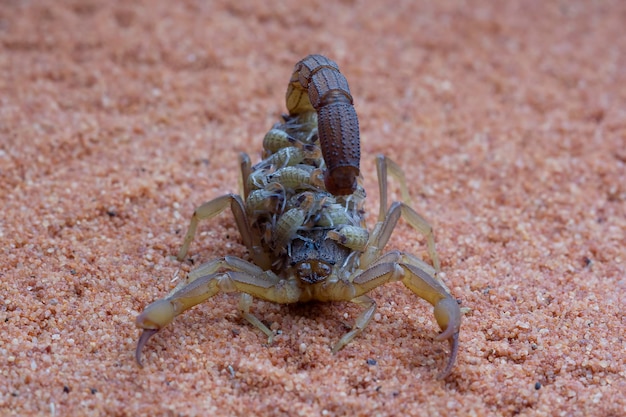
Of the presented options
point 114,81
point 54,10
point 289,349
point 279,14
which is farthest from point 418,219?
point 54,10

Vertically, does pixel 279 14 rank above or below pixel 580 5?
below

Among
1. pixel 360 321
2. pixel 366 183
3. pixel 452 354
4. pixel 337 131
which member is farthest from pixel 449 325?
pixel 366 183

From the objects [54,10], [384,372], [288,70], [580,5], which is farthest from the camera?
[580,5]

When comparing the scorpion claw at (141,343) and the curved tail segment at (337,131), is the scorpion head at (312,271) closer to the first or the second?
the curved tail segment at (337,131)

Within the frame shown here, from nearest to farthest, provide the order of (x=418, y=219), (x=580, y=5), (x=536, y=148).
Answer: (x=418, y=219) < (x=536, y=148) < (x=580, y=5)

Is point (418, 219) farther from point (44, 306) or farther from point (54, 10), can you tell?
point (54, 10)

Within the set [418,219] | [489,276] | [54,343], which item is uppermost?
[418,219]

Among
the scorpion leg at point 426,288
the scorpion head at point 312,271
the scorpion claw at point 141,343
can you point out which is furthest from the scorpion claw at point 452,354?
the scorpion claw at point 141,343

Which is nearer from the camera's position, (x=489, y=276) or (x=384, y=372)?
(x=384, y=372)
